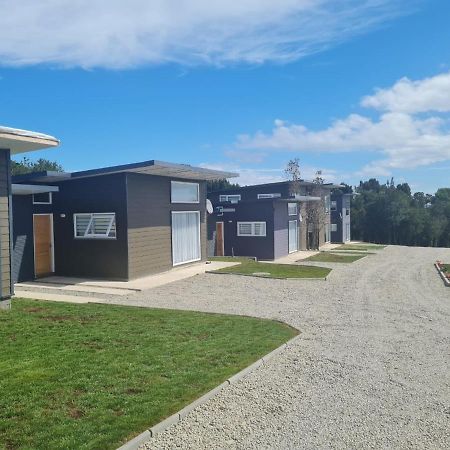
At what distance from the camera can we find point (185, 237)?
18.4m

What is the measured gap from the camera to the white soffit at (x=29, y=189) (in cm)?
1342

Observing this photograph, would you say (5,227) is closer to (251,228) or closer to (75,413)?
(75,413)

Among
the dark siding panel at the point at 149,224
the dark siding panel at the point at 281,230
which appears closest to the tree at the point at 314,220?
the dark siding panel at the point at 281,230

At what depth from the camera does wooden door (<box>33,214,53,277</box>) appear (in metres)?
15.6

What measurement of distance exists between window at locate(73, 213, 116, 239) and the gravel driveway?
3655 mm

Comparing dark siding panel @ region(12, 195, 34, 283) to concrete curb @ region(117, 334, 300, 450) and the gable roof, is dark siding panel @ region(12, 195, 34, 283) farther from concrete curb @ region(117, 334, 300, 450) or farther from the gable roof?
concrete curb @ region(117, 334, 300, 450)

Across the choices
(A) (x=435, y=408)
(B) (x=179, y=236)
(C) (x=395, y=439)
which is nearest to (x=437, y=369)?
(A) (x=435, y=408)

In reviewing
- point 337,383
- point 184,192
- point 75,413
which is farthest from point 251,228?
point 75,413

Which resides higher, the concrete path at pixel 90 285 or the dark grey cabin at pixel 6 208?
the dark grey cabin at pixel 6 208

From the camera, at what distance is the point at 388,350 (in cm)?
736

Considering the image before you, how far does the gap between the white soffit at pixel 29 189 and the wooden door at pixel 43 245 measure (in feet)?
3.77

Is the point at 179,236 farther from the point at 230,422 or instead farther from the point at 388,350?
the point at 230,422

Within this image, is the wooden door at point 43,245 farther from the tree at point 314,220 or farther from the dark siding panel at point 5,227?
the tree at point 314,220

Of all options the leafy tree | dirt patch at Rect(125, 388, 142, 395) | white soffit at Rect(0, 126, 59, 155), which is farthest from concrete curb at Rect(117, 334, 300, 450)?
the leafy tree
